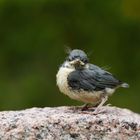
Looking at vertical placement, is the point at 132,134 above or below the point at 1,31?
below

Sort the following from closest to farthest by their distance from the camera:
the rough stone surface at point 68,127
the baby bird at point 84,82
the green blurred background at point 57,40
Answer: the rough stone surface at point 68,127 < the baby bird at point 84,82 < the green blurred background at point 57,40

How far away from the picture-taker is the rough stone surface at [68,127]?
824 centimetres

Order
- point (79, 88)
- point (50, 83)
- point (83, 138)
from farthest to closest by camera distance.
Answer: point (50, 83), point (79, 88), point (83, 138)

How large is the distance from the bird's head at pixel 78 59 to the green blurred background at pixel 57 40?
6.73 meters

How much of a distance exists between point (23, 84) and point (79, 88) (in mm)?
7177

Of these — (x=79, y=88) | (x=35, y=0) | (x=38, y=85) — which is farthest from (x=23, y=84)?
(x=79, y=88)

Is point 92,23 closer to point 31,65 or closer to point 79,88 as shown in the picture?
point 31,65

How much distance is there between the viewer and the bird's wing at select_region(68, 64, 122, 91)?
29.3 ft

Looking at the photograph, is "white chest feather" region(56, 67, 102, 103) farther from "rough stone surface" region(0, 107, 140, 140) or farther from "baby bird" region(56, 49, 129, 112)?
"rough stone surface" region(0, 107, 140, 140)

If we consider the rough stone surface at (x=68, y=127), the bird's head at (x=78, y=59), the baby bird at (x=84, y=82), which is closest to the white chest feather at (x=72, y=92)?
the baby bird at (x=84, y=82)

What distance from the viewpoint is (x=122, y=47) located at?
1631 centimetres

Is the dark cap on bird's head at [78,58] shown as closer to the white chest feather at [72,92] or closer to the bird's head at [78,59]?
the bird's head at [78,59]

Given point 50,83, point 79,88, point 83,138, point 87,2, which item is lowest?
point 83,138

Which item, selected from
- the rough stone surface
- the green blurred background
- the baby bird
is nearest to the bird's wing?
the baby bird
